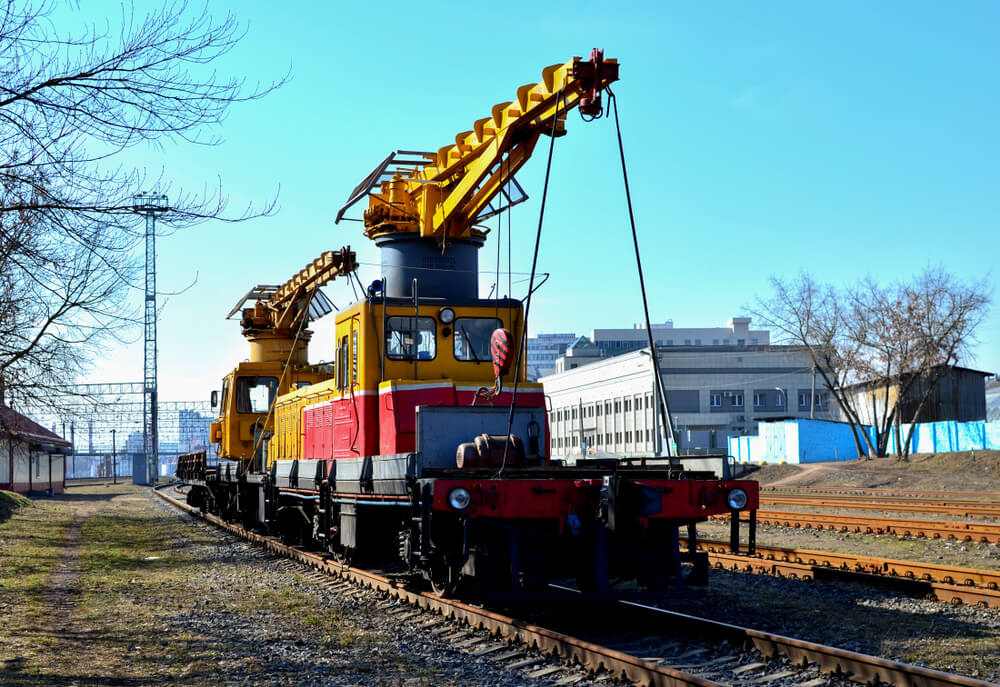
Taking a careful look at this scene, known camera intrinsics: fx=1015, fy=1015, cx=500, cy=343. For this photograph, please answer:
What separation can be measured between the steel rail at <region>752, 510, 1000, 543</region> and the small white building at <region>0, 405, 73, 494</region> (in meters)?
27.6

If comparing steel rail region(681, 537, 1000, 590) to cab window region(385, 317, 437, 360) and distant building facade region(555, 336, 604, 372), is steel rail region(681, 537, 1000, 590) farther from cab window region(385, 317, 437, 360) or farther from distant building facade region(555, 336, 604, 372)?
distant building facade region(555, 336, 604, 372)

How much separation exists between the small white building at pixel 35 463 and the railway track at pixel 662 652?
3185cm

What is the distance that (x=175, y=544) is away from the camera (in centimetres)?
2008

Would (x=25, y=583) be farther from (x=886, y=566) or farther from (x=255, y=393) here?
(x=886, y=566)

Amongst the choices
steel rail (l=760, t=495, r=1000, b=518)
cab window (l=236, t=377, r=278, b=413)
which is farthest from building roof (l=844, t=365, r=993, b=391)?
cab window (l=236, t=377, r=278, b=413)

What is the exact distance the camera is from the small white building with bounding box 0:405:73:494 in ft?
141

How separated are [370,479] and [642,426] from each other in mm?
62360

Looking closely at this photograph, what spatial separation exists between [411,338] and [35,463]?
1839 inches

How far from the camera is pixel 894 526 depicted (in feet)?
60.3

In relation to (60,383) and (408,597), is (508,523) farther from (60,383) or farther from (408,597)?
(60,383)

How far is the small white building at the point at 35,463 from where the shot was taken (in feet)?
141

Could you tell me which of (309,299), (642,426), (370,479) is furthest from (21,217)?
(642,426)

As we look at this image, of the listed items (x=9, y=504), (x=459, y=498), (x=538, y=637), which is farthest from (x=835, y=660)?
(x=9, y=504)

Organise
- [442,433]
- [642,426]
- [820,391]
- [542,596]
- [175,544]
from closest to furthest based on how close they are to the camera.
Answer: [542,596]
[442,433]
[175,544]
[642,426]
[820,391]
